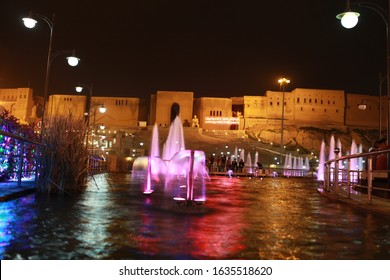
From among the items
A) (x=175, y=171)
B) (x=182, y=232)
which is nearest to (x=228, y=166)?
(x=175, y=171)

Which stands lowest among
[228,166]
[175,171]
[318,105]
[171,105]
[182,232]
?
[182,232]

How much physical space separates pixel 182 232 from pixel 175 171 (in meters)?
27.1

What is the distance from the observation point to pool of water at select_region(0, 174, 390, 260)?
12.5ft

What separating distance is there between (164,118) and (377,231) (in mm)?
79474

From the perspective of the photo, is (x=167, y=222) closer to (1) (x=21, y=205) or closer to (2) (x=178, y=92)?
(1) (x=21, y=205)

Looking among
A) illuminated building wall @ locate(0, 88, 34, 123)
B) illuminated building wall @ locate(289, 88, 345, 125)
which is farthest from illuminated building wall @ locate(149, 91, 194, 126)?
illuminated building wall @ locate(0, 88, 34, 123)

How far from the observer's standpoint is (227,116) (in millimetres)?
85562

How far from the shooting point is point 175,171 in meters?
31.9

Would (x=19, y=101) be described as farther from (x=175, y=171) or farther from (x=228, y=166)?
(x=228, y=166)

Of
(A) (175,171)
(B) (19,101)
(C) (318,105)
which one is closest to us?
(A) (175,171)

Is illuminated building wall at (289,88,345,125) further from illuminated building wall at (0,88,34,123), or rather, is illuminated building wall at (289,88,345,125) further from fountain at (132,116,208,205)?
illuminated building wall at (0,88,34,123)

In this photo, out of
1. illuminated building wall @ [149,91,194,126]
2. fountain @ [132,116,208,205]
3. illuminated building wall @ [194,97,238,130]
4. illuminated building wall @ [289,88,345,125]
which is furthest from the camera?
illuminated building wall @ [289,88,345,125]

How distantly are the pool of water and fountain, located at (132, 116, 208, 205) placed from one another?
1083mm

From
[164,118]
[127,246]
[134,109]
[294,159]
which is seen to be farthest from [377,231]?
[134,109]
